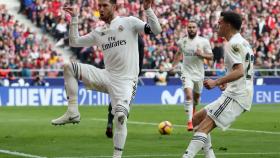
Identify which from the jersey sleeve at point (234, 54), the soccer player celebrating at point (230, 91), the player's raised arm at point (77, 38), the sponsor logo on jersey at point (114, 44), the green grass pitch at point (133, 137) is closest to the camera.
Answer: the jersey sleeve at point (234, 54)

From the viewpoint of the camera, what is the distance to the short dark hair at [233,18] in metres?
12.6

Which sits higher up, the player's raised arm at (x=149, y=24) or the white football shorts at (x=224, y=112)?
the player's raised arm at (x=149, y=24)

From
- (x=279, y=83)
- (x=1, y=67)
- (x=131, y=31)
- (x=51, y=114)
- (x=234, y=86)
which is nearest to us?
(x=234, y=86)

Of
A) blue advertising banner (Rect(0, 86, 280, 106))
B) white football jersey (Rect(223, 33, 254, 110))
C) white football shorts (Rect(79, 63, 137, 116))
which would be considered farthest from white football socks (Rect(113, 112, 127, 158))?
blue advertising banner (Rect(0, 86, 280, 106))

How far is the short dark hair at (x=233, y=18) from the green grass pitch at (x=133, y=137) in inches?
142

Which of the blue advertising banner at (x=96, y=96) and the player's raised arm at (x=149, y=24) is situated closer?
the player's raised arm at (x=149, y=24)

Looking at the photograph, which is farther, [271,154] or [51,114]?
[51,114]

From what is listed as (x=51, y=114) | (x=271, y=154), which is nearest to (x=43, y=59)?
(x=51, y=114)

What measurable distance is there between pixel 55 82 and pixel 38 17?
570cm

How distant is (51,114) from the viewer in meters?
29.5

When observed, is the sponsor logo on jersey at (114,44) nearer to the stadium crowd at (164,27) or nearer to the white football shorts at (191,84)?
the white football shorts at (191,84)

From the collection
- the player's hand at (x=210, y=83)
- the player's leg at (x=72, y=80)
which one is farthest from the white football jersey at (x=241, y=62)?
the player's leg at (x=72, y=80)

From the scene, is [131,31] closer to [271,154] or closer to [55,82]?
[271,154]

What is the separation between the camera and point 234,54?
12.5 meters
